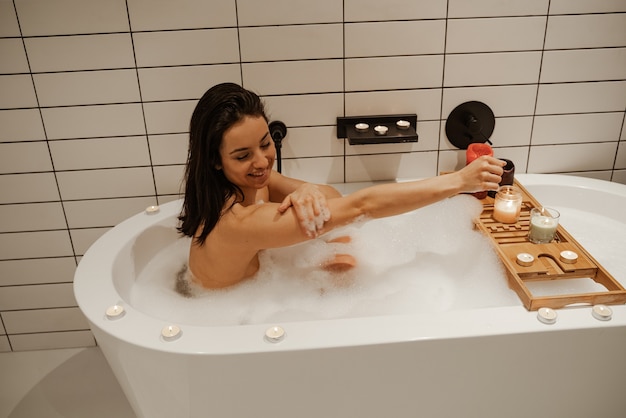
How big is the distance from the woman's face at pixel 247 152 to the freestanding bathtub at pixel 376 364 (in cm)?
42

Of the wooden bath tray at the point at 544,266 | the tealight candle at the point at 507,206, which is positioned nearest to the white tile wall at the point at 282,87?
the tealight candle at the point at 507,206

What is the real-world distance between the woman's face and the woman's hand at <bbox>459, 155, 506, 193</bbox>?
1.78 ft

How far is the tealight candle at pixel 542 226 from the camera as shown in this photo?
1781 millimetres

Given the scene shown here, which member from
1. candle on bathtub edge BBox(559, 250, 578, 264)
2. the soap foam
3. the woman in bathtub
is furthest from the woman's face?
candle on bathtub edge BBox(559, 250, 578, 264)

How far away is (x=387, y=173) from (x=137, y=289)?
3.40 feet

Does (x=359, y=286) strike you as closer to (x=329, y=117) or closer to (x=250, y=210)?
(x=250, y=210)

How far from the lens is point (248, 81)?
2031 millimetres

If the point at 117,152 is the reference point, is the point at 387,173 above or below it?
below

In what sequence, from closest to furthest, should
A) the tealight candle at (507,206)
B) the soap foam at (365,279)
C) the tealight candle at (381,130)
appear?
the soap foam at (365,279) < the tealight candle at (507,206) < the tealight candle at (381,130)

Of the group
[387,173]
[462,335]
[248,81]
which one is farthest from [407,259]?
[248,81]

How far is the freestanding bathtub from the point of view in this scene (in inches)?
55.6

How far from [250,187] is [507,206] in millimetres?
Answer: 881

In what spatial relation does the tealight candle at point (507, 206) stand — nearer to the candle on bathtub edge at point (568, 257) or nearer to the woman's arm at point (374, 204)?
the candle on bathtub edge at point (568, 257)

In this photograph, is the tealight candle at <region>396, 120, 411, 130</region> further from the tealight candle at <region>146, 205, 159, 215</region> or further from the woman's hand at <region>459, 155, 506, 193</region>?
the tealight candle at <region>146, 205, 159, 215</region>
